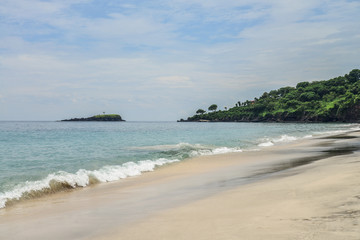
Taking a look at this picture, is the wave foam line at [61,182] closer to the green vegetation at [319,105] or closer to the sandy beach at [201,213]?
the sandy beach at [201,213]

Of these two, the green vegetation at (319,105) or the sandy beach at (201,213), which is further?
the green vegetation at (319,105)

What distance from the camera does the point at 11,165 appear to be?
16312mm

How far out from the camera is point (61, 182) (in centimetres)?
1107

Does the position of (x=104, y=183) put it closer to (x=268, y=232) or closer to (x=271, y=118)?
(x=268, y=232)

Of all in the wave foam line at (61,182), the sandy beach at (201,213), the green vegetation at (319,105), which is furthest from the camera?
the green vegetation at (319,105)

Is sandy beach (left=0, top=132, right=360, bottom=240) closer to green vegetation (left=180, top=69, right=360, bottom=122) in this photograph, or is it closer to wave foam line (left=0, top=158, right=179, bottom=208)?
wave foam line (left=0, top=158, right=179, bottom=208)

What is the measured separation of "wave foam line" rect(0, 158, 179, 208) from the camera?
946 cm

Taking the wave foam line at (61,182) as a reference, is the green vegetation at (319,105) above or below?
above

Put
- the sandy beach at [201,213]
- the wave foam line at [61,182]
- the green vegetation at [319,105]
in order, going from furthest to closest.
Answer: the green vegetation at [319,105] → the wave foam line at [61,182] → the sandy beach at [201,213]

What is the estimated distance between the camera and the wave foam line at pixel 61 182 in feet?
31.0

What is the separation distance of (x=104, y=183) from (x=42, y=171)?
3936mm

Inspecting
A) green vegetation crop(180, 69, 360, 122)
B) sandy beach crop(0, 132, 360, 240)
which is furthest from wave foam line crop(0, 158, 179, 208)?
green vegetation crop(180, 69, 360, 122)

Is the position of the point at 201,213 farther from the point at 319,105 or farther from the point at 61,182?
the point at 319,105

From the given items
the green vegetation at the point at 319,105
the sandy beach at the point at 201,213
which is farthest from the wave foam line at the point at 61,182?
the green vegetation at the point at 319,105
